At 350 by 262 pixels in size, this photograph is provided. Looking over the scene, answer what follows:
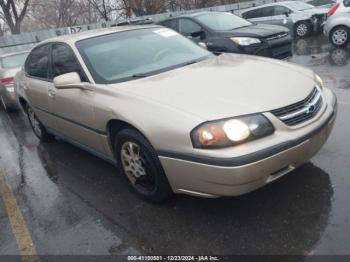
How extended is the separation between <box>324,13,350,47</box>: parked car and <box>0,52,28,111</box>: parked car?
27.5 feet

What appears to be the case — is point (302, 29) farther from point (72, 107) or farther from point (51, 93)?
point (72, 107)

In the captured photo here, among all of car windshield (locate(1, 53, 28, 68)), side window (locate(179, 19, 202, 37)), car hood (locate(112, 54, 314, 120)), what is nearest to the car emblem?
car hood (locate(112, 54, 314, 120))

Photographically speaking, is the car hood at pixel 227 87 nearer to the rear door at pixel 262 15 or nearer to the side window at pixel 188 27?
the side window at pixel 188 27

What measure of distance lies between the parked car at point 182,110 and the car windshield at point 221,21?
445cm

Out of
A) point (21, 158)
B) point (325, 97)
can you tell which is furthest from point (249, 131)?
point (21, 158)

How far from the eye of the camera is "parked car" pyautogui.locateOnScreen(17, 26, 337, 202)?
2.86 metres

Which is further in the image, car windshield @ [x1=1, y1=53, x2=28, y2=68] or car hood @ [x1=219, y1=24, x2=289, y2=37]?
car windshield @ [x1=1, y1=53, x2=28, y2=68]

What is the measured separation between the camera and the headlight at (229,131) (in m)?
2.84

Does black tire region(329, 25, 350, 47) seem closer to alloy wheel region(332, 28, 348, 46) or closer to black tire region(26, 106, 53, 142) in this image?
alloy wheel region(332, 28, 348, 46)

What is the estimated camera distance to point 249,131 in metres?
2.85

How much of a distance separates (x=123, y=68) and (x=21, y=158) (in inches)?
104

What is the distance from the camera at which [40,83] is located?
507 cm

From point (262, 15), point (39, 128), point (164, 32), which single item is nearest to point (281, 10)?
point (262, 15)

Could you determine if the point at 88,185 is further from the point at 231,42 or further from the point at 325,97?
the point at 231,42
